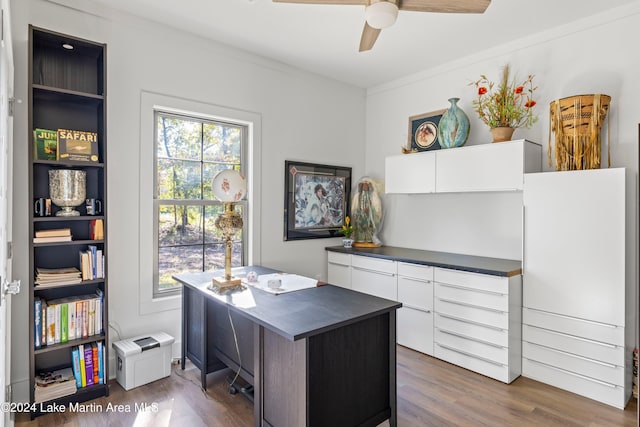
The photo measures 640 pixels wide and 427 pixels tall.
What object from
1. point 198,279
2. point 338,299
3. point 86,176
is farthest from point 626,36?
point 86,176

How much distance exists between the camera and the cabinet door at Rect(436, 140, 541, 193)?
2936 millimetres

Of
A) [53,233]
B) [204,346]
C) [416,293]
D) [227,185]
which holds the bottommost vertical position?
[204,346]

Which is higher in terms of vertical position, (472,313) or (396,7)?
(396,7)

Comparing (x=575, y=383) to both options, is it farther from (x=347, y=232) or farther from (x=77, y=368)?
(x=77, y=368)

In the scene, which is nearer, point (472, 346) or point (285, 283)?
point (285, 283)

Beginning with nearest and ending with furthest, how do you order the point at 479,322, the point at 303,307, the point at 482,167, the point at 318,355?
the point at 318,355 → the point at 303,307 → the point at 479,322 → the point at 482,167

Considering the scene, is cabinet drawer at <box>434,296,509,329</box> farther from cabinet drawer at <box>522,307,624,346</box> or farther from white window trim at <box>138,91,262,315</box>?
white window trim at <box>138,91,262,315</box>

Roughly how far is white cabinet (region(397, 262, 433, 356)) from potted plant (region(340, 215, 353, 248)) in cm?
89

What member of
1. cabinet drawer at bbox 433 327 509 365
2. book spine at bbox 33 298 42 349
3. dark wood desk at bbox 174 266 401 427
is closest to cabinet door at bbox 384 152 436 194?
cabinet drawer at bbox 433 327 509 365

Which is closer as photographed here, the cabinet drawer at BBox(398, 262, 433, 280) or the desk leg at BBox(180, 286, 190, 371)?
the desk leg at BBox(180, 286, 190, 371)

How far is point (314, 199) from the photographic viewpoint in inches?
163

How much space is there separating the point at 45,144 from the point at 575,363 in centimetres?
393

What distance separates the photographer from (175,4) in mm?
2721

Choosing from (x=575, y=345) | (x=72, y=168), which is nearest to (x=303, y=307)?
(x=72, y=168)
